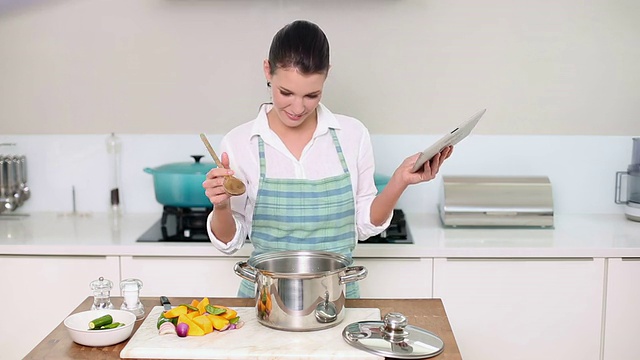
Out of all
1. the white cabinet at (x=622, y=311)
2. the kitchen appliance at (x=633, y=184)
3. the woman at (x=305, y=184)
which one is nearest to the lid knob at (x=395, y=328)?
the woman at (x=305, y=184)

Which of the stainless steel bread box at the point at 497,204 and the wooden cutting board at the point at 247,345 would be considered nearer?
the wooden cutting board at the point at 247,345

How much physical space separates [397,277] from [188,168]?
91 cm

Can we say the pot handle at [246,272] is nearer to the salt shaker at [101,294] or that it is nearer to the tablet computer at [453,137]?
the salt shaker at [101,294]

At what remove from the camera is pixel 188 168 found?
2.97 m

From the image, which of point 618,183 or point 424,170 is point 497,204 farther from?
point 424,170

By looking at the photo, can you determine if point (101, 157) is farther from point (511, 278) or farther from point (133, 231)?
point (511, 278)

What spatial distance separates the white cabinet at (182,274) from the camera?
108 inches

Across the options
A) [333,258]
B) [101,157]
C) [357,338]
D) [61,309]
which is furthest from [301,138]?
[101,157]

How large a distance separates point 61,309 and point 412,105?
5.33 ft

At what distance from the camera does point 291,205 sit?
2.18 metres

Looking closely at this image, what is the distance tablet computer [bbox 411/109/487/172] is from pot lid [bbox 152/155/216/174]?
125 centimetres

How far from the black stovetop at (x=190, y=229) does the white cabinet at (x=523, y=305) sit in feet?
0.69

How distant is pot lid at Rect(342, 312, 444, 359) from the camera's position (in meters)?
1.58

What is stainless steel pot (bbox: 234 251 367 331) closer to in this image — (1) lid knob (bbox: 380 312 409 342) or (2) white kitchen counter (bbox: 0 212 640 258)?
(1) lid knob (bbox: 380 312 409 342)
